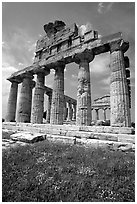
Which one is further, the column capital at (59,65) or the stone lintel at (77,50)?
the column capital at (59,65)

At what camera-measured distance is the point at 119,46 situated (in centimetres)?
1081

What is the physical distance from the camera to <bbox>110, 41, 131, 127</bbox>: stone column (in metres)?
9.58

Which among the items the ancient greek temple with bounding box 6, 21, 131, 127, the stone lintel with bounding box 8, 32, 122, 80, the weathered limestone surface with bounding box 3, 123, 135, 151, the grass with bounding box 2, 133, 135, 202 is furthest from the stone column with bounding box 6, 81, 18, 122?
the grass with bounding box 2, 133, 135, 202

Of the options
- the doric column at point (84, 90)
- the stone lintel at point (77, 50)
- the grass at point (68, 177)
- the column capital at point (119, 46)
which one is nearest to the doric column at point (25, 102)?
the stone lintel at point (77, 50)

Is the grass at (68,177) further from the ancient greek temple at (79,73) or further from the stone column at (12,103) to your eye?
the stone column at (12,103)

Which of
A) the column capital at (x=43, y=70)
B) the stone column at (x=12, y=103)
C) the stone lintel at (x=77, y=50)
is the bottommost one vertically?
the stone column at (x=12, y=103)

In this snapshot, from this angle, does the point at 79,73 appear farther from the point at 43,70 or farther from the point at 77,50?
the point at 43,70

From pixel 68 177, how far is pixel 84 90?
8975 mm

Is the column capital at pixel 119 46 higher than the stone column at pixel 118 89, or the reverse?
the column capital at pixel 119 46

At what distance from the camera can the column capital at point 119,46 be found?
1070 cm

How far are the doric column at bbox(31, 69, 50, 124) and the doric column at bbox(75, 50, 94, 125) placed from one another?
5.49 metres

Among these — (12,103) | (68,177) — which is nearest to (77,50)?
(68,177)

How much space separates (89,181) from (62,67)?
1271 centimetres

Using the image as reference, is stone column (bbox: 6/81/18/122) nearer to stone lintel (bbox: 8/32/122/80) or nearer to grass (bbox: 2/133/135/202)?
stone lintel (bbox: 8/32/122/80)
